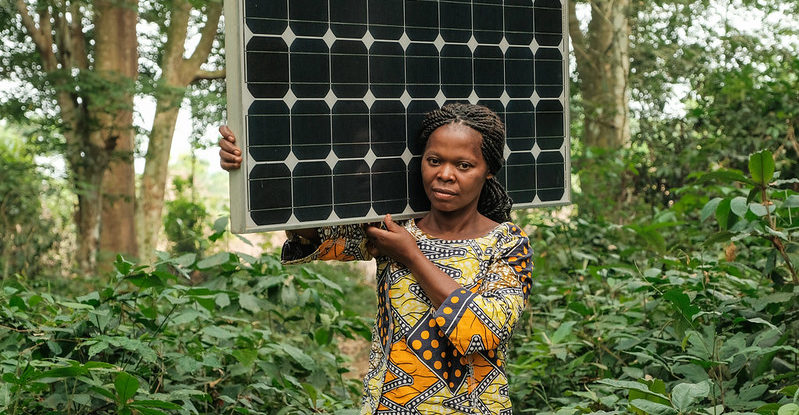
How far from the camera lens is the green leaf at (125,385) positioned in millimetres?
2793

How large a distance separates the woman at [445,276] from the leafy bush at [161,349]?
73 centimetres

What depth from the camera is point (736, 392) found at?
3.48 meters

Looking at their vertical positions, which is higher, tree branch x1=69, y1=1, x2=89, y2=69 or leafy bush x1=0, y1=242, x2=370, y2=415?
tree branch x1=69, y1=1, x2=89, y2=69

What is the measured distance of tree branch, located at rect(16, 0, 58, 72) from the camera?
10555 millimetres

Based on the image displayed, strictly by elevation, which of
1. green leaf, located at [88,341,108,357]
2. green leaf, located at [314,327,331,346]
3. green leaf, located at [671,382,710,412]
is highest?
green leaf, located at [88,341,108,357]

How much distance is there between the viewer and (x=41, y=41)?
1066 centimetres

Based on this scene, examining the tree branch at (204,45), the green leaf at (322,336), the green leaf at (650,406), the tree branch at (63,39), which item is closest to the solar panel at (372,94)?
the green leaf at (650,406)

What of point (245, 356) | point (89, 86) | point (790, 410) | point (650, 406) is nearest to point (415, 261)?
point (650, 406)

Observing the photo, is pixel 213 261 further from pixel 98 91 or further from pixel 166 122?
pixel 166 122

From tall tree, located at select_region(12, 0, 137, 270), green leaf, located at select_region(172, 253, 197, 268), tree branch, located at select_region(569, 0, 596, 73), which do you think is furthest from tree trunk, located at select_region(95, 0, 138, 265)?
green leaf, located at select_region(172, 253, 197, 268)

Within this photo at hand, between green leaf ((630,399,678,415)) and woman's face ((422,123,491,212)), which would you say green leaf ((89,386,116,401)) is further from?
green leaf ((630,399,678,415))

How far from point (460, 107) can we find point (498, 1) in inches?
18.5

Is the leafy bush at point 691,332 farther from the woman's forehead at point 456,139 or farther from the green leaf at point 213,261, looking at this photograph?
the green leaf at point 213,261

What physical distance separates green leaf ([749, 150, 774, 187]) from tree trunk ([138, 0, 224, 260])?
989 cm
